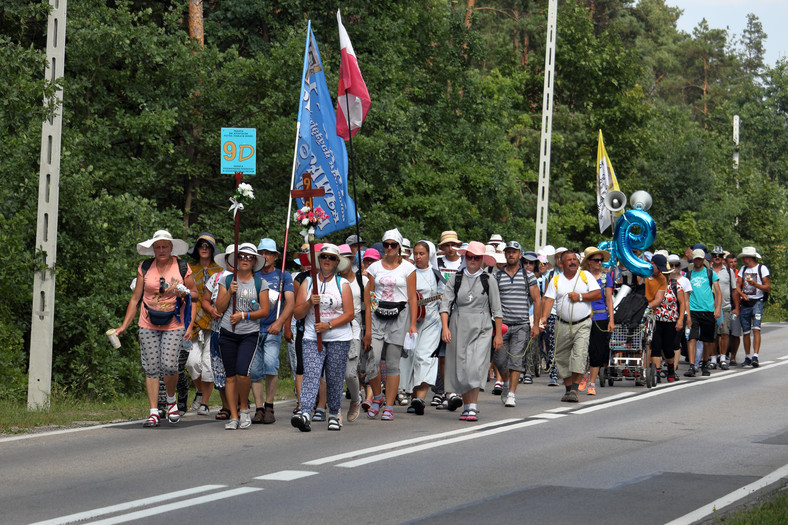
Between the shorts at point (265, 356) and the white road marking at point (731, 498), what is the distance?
17.3 feet

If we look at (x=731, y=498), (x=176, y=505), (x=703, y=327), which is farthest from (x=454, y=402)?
(x=703, y=327)

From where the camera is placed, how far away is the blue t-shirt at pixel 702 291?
2202 cm

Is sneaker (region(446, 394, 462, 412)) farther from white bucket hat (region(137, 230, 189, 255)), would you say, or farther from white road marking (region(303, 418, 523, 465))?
white bucket hat (region(137, 230, 189, 255))

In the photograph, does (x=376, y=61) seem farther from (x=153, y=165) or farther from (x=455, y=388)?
(x=455, y=388)

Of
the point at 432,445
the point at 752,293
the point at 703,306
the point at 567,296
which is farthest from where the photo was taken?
the point at 752,293

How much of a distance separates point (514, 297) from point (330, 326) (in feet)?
13.5

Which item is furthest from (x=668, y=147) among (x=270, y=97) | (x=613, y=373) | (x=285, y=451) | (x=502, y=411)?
(x=285, y=451)

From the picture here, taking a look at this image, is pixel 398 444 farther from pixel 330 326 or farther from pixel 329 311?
pixel 329 311

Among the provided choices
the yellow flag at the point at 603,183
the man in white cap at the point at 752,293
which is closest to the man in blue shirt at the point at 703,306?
the man in white cap at the point at 752,293

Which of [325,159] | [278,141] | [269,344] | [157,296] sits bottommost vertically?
[269,344]

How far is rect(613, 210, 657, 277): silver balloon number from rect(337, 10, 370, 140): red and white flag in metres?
5.13

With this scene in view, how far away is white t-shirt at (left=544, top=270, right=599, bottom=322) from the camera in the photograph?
52.8 feet

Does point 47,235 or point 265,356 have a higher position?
point 47,235

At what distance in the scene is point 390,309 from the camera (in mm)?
13664
